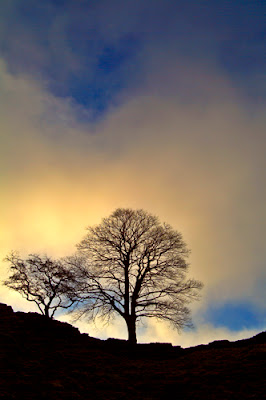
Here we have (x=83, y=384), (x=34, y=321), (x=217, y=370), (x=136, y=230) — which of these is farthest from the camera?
(x=136, y=230)

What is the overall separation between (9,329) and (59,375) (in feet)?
22.1

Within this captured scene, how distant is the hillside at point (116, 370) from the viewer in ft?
23.1

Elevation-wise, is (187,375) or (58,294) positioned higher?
(58,294)

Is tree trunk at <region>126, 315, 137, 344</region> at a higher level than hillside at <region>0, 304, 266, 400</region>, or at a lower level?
higher

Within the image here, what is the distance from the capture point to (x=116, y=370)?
9836 mm

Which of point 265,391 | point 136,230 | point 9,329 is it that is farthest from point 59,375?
point 136,230

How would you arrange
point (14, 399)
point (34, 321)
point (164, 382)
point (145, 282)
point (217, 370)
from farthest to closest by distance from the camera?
point (145, 282)
point (34, 321)
point (217, 370)
point (164, 382)
point (14, 399)

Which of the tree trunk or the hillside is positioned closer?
the hillside

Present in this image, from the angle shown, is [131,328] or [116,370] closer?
[116,370]

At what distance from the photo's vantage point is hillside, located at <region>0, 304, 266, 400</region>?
7.04 metres

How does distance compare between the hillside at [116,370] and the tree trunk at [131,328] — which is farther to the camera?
the tree trunk at [131,328]

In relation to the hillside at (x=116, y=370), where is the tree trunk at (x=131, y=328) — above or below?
above

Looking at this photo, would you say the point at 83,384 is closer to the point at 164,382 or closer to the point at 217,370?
the point at 164,382

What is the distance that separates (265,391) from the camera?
667 cm
